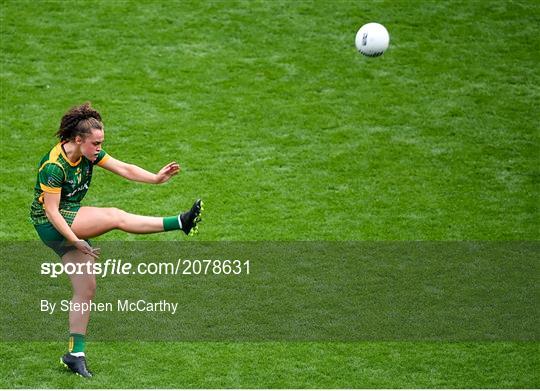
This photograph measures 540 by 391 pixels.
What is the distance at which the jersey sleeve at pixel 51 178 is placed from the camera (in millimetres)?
8336

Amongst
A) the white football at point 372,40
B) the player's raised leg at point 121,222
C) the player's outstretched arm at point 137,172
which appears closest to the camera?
the player's raised leg at point 121,222

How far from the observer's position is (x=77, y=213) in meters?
8.62

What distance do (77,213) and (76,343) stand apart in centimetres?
112

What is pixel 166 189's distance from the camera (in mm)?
12625

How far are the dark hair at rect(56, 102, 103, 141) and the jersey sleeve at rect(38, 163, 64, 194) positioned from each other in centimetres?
29

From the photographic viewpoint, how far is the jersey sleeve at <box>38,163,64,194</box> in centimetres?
834

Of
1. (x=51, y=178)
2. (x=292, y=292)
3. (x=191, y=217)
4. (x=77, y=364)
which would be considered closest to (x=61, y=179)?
(x=51, y=178)

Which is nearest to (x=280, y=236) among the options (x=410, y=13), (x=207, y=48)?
(x=207, y=48)

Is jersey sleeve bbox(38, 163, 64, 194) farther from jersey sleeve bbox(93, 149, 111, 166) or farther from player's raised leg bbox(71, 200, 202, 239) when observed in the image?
jersey sleeve bbox(93, 149, 111, 166)

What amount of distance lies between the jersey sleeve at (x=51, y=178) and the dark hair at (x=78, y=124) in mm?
287

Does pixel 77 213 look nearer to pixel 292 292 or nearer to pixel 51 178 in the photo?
pixel 51 178

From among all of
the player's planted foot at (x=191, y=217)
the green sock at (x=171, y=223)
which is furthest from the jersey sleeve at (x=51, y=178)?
the player's planted foot at (x=191, y=217)

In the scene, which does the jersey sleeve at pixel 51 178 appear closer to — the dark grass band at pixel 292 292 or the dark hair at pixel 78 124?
the dark hair at pixel 78 124

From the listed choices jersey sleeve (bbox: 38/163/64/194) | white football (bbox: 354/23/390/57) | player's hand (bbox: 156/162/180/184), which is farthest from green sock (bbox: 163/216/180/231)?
white football (bbox: 354/23/390/57)
